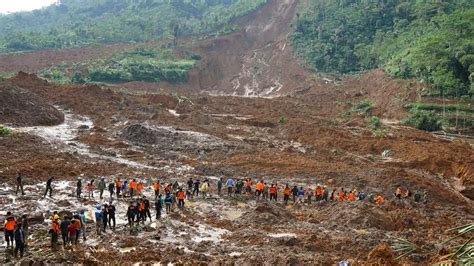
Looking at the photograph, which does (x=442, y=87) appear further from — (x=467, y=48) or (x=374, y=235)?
(x=374, y=235)

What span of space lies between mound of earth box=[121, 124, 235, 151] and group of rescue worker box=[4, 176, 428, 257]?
8.62 meters

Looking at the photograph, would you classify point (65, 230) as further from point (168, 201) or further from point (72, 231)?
point (168, 201)

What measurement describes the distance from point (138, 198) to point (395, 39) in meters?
60.4

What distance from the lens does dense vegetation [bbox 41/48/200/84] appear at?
65688 millimetres

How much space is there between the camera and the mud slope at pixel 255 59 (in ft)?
242

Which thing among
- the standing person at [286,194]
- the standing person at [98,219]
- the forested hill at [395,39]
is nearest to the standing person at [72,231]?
the standing person at [98,219]

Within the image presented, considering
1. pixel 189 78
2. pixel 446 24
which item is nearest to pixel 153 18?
pixel 189 78

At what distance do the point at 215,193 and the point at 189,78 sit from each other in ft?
177

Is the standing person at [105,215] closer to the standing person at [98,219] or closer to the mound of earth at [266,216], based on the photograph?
the standing person at [98,219]

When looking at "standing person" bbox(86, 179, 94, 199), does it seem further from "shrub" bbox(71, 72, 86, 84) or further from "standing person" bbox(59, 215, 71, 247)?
"shrub" bbox(71, 72, 86, 84)

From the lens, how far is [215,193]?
23719mm

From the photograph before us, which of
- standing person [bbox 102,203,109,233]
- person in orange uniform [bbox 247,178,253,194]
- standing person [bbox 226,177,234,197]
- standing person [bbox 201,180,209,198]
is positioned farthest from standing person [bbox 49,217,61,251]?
person in orange uniform [bbox 247,178,253,194]

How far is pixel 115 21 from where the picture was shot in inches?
4333

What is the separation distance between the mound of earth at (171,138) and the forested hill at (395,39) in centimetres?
2473
